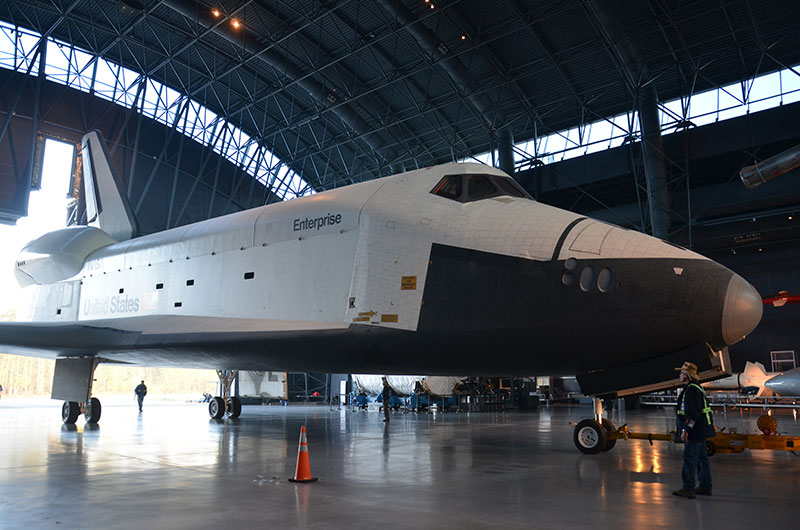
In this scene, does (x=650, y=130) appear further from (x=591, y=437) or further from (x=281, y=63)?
→ (x=591, y=437)

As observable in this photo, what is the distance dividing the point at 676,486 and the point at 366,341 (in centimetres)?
320

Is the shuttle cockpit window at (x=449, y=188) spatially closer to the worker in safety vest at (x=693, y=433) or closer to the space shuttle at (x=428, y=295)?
the space shuttle at (x=428, y=295)

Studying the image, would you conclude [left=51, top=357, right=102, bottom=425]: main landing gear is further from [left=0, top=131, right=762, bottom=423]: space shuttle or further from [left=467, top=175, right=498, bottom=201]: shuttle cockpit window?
[left=467, top=175, right=498, bottom=201]: shuttle cockpit window

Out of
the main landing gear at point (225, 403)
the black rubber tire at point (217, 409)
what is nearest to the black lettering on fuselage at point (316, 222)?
the main landing gear at point (225, 403)

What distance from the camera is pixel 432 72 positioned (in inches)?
872

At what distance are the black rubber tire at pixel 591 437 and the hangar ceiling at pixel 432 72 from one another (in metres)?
13.1

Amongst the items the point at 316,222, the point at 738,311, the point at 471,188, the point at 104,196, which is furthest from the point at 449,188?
the point at 104,196

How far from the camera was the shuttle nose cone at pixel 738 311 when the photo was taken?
4.93m

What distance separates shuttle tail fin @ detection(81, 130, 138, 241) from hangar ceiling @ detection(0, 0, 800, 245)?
7.27 meters

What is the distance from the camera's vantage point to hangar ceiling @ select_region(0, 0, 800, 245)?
58.2 ft

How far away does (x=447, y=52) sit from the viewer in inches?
754

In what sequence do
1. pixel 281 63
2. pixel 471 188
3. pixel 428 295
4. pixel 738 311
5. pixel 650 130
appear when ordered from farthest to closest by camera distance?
pixel 281 63
pixel 650 130
pixel 471 188
pixel 428 295
pixel 738 311

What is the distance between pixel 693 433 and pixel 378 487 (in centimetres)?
247

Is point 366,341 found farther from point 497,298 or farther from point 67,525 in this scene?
point 67,525
